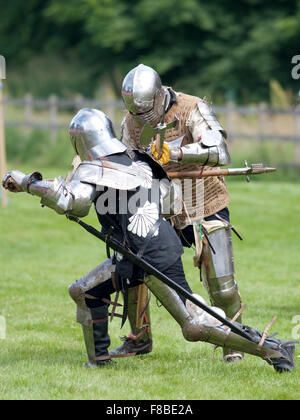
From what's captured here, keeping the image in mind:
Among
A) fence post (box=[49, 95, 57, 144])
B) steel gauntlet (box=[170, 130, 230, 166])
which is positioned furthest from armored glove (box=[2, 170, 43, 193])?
fence post (box=[49, 95, 57, 144])

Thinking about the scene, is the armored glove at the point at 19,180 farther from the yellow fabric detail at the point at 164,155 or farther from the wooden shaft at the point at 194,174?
the wooden shaft at the point at 194,174

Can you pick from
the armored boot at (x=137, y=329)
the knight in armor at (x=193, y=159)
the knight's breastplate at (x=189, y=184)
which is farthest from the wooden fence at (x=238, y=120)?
the armored boot at (x=137, y=329)

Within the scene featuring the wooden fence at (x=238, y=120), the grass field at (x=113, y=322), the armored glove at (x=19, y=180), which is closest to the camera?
the armored glove at (x=19, y=180)

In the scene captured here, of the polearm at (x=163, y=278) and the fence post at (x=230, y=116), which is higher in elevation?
the fence post at (x=230, y=116)

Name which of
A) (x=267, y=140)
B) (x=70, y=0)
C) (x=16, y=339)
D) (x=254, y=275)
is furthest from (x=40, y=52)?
(x=16, y=339)

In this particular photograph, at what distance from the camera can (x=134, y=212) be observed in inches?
188

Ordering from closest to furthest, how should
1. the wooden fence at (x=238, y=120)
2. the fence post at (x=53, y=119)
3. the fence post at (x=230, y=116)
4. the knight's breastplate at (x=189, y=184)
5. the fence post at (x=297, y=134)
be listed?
the knight's breastplate at (x=189, y=184), the fence post at (x=297, y=134), the wooden fence at (x=238, y=120), the fence post at (x=230, y=116), the fence post at (x=53, y=119)

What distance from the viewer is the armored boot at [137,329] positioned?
5410 mm

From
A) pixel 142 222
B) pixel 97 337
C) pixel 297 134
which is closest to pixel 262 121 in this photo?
pixel 297 134

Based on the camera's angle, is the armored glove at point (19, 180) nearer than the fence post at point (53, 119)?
Yes

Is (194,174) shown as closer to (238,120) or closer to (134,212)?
(134,212)

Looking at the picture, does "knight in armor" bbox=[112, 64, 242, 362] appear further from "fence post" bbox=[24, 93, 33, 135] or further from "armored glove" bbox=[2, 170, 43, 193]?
"fence post" bbox=[24, 93, 33, 135]

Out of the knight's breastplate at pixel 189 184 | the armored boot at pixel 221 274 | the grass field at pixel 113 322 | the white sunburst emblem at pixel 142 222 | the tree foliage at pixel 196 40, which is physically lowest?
the grass field at pixel 113 322

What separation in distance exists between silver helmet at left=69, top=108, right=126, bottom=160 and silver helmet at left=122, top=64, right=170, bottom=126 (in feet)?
1.15
